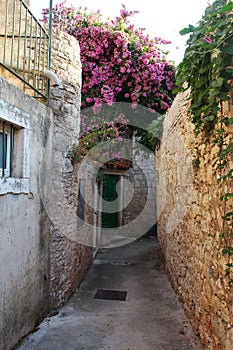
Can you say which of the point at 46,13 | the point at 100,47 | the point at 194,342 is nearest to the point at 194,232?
the point at 194,342

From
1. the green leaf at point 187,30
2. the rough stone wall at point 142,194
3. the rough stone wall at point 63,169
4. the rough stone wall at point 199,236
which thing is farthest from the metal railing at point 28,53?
the rough stone wall at point 142,194

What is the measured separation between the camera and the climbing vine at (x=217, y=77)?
2.04 m

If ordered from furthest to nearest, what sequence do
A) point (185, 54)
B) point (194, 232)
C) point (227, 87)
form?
point (194, 232) → point (185, 54) → point (227, 87)

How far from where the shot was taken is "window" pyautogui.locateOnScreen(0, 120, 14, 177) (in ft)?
9.86

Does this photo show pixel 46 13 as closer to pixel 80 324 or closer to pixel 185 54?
pixel 185 54

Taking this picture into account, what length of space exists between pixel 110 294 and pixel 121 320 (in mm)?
1125

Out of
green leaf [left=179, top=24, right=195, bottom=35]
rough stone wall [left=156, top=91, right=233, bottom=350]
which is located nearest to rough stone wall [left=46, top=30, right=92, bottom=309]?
rough stone wall [left=156, top=91, right=233, bottom=350]

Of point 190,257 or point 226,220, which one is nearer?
point 226,220

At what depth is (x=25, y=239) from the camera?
131 inches

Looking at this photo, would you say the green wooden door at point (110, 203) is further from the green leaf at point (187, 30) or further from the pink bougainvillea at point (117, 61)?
the green leaf at point (187, 30)

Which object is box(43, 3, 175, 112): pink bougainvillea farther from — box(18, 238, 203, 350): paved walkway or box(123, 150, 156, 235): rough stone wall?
box(18, 238, 203, 350): paved walkway

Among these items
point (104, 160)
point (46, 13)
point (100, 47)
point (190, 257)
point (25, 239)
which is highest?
point (46, 13)

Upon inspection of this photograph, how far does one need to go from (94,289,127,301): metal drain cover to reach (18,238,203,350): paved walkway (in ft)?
0.27

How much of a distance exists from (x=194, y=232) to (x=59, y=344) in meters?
1.94
